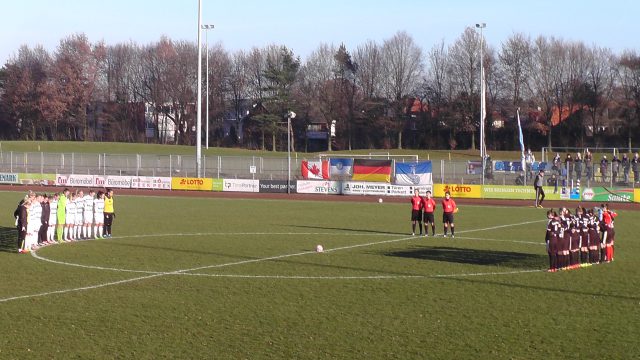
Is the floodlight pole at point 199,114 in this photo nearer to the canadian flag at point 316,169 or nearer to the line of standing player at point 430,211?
the canadian flag at point 316,169

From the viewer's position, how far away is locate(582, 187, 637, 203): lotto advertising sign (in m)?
45.8

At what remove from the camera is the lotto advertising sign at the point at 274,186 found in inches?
2119

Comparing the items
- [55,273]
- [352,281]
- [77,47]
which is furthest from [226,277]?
[77,47]

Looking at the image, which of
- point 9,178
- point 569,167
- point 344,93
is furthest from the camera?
point 344,93

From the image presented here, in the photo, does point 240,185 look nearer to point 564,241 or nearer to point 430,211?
point 430,211

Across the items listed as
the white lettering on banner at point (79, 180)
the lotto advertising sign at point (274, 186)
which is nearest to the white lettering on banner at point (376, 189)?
the lotto advertising sign at point (274, 186)

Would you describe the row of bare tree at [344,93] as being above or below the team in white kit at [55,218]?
above

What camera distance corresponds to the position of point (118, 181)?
58000 millimetres

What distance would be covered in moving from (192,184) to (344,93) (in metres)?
48.4

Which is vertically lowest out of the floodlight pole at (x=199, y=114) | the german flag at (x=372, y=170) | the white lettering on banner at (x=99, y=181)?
the white lettering on banner at (x=99, y=181)

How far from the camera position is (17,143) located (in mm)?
96875

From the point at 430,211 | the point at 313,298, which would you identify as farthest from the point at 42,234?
the point at 430,211

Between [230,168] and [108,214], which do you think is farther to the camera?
[230,168]

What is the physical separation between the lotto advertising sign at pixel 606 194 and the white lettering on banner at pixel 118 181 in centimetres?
3072
